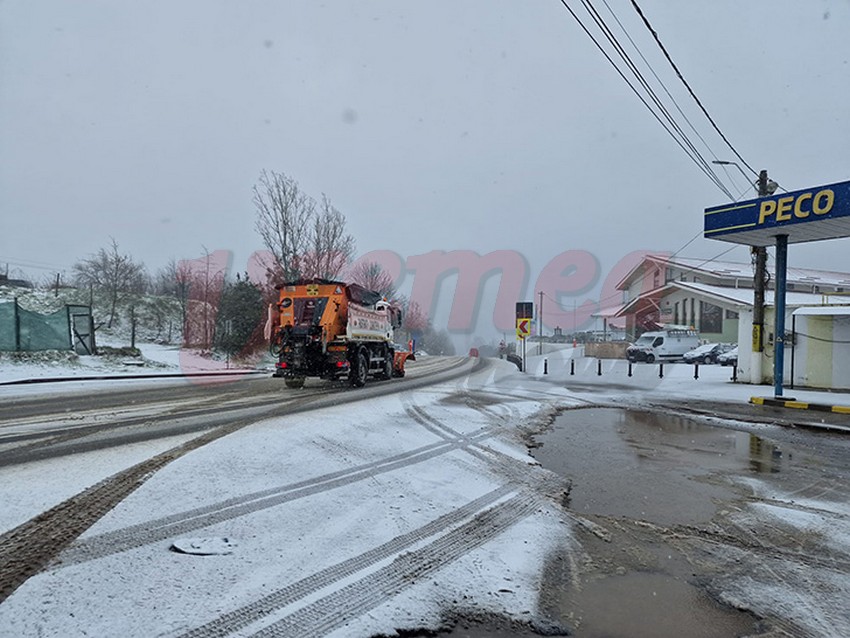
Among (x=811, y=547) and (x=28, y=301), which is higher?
(x=28, y=301)

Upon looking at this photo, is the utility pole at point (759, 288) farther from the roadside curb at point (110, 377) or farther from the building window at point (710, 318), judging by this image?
the building window at point (710, 318)

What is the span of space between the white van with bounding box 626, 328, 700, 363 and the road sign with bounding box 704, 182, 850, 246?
21.3 m

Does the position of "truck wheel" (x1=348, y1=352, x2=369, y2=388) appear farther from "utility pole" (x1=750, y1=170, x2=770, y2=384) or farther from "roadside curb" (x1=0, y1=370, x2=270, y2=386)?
"utility pole" (x1=750, y1=170, x2=770, y2=384)

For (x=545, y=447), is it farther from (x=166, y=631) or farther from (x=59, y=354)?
(x=59, y=354)

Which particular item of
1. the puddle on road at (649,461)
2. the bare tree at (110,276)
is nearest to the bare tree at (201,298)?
the bare tree at (110,276)

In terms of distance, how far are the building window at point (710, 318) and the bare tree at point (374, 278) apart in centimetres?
2602

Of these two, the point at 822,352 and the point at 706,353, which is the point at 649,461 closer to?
the point at 822,352

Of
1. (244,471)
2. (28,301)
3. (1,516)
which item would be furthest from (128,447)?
(28,301)

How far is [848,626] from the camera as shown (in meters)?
3.22

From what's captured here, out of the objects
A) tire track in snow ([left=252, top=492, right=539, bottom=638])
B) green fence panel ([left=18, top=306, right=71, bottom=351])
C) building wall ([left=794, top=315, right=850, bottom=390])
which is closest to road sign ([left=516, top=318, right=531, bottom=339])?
building wall ([left=794, top=315, right=850, bottom=390])

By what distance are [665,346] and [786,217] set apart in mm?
24201

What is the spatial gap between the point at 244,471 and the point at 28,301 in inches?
1441

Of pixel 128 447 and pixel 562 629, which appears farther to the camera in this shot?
pixel 128 447

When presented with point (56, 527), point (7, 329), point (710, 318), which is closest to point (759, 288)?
point (56, 527)
